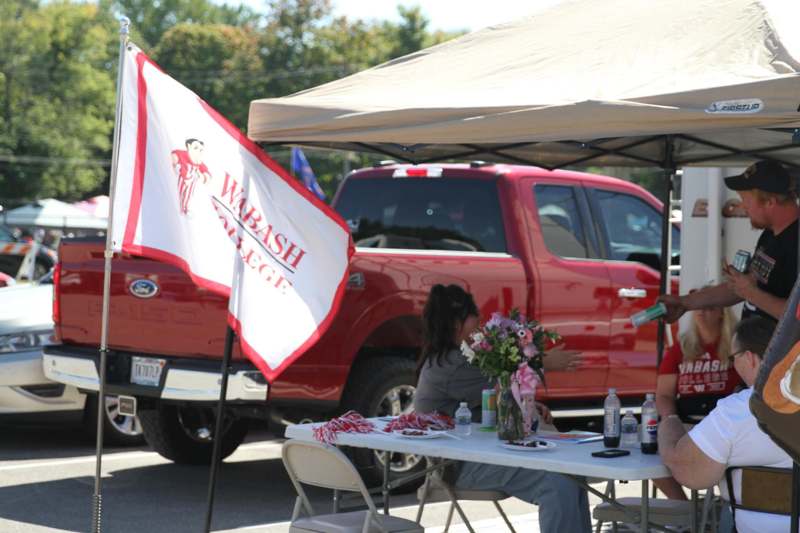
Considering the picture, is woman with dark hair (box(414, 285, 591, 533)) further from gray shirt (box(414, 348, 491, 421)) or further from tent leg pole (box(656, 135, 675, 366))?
tent leg pole (box(656, 135, 675, 366))

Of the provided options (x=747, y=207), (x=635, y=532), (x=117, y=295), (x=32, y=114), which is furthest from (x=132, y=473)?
(x=32, y=114)

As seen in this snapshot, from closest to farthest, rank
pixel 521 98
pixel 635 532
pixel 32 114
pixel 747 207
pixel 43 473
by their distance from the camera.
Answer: pixel 521 98, pixel 747 207, pixel 635 532, pixel 43 473, pixel 32 114

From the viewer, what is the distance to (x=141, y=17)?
94.8 metres

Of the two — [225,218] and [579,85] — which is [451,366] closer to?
[225,218]

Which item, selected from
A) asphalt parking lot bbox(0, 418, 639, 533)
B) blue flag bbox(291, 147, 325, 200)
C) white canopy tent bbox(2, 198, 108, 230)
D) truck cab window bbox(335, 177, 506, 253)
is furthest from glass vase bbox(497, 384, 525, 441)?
white canopy tent bbox(2, 198, 108, 230)

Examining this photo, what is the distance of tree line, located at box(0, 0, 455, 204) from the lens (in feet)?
207

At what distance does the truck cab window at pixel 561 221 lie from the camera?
936cm

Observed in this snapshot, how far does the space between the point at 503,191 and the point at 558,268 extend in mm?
661

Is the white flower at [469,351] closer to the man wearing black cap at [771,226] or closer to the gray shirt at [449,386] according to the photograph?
the gray shirt at [449,386]

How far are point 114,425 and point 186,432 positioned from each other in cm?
83

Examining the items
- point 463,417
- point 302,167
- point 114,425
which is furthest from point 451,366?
point 302,167

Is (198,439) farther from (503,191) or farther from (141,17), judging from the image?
(141,17)

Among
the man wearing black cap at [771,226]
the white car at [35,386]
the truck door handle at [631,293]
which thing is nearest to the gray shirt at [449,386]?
the man wearing black cap at [771,226]

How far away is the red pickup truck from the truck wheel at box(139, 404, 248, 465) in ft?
0.04
